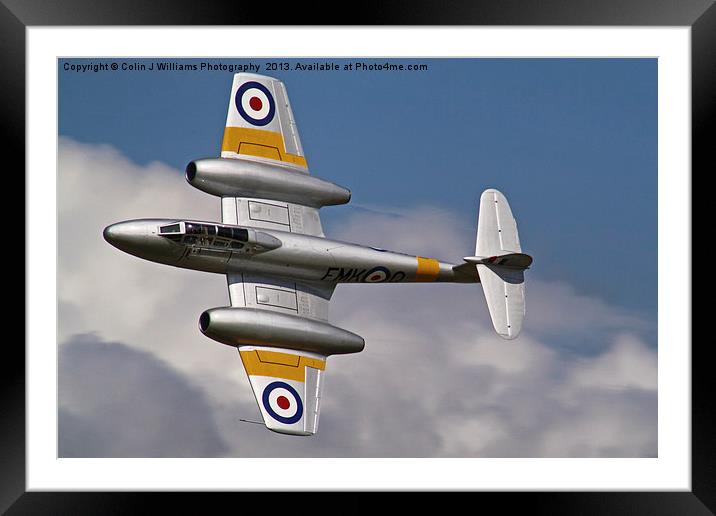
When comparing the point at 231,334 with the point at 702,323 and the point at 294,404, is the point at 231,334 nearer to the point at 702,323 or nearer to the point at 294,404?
A: the point at 294,404

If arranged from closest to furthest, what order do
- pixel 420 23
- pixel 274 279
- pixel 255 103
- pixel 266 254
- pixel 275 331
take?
pixel 420 23 < pixel 275 331 < pixel 266 254 < pixel 274 279 < pixel 255 103

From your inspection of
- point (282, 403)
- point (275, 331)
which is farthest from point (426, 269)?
point (282, 403)

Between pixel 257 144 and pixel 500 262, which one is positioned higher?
pixel 257 144

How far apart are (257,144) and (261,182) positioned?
34.3 inches

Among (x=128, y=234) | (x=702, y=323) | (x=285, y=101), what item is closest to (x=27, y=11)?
(x=128, y=234)

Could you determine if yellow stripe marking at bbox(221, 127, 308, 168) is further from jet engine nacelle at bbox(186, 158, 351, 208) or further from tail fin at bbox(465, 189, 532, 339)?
tail fin at bbox(465, 189, 532, 339)

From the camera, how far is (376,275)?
Result: 60.6ft

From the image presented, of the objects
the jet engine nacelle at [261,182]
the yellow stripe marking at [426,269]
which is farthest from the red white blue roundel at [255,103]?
the yellow stripe marking at [426,269]

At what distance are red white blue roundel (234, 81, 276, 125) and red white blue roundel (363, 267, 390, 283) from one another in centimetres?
314

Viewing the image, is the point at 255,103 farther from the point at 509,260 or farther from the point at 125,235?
the point at 509,260

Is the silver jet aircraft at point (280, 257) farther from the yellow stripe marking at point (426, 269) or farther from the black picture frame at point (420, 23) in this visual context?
the black picture frame at point (420, 23)

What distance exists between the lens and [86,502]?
49.9ft

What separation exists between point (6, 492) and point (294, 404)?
14.6 ft

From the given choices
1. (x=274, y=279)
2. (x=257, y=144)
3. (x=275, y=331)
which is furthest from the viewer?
(x=257, y=144)
